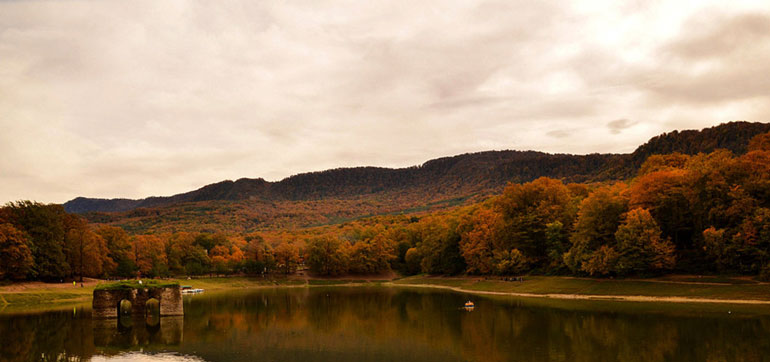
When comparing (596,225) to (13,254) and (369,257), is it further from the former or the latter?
(13,254)

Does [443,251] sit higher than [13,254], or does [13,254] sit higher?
[13,254]

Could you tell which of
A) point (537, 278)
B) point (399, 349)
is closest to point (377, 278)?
point (537, 278)

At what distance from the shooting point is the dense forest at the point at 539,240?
2333 inches

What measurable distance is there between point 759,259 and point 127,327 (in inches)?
2346

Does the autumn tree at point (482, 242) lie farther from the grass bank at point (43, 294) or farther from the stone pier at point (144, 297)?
the stone pier at point (144, 297)

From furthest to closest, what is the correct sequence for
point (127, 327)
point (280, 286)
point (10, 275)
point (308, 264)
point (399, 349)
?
point (308, 264), point (280, 286), point (10, 275), point (127, 327), point (399, 349)

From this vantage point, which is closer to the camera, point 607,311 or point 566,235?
point 607,311

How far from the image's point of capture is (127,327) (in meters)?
47.2

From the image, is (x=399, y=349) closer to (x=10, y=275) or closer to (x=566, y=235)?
(x=566, y=235)

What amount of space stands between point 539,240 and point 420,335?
5347cm

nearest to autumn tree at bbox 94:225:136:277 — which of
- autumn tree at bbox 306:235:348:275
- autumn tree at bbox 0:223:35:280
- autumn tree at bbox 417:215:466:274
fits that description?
autumn tree at bbox 0:223:35:280

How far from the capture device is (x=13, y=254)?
75875 millimetres

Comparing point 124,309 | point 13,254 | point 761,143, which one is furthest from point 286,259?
point 761,143

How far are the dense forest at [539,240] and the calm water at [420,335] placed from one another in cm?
1235
